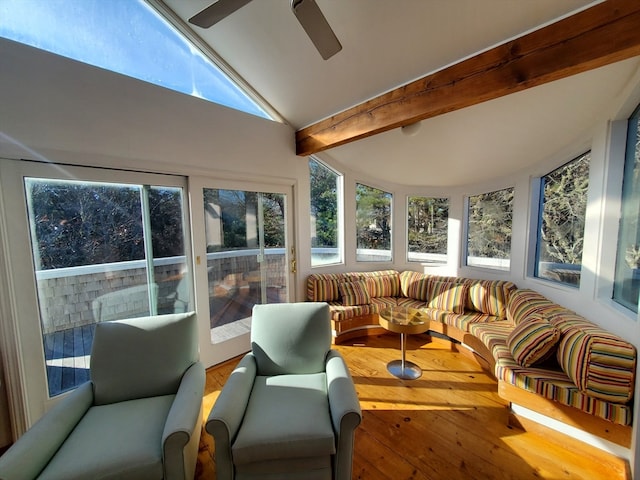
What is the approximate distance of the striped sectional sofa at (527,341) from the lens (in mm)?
1500

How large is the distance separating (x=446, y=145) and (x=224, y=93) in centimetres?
247

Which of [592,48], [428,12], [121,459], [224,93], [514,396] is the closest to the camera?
[121,459]

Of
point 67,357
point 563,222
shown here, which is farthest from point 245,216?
point 563,222

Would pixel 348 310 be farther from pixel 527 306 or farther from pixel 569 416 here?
pixel 569 416

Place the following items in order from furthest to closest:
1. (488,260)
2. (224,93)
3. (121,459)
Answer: (488,260), (224,93), (121,459)

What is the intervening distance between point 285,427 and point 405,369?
5.53 ft

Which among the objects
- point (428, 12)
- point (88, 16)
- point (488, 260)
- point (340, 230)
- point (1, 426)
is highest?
point (88, 16)

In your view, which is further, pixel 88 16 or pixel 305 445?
pixel 88 16

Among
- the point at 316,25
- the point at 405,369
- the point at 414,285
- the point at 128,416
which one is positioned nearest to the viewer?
the point at 316,25

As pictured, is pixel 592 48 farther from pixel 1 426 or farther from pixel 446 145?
pixel 1 426

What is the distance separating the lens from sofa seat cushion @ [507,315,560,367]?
5.91ft

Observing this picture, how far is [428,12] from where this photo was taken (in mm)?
1597

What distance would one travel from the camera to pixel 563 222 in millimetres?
2586

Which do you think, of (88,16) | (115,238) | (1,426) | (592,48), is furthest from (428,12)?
(1,426)
